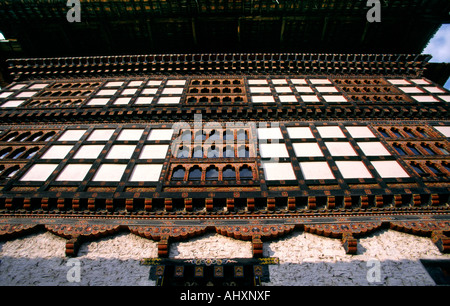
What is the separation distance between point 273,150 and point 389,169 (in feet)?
13.1

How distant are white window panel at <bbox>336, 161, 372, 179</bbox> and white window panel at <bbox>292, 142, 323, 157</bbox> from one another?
2.87 ft

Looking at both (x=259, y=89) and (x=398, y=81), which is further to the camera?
(x=398, y=81)

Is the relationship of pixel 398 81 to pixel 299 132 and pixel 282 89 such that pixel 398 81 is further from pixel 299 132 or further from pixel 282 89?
pixel 299 132

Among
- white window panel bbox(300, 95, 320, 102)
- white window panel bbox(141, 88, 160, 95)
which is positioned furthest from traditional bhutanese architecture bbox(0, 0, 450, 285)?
white window panel bbox(141, 88, 160, 95)

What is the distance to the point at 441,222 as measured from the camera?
24.2 feet

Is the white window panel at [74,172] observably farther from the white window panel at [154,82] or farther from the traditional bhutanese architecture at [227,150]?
the white window panel at [154,82]

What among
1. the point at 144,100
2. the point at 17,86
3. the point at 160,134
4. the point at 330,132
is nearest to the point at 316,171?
the point at 330,132

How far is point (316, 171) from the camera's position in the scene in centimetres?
888

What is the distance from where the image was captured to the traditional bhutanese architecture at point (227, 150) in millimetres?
7266

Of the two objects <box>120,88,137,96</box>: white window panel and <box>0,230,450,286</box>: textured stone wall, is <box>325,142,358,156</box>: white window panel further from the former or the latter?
<box>120,88,137,96</box>: white window panel

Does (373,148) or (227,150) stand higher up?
(373,148)
